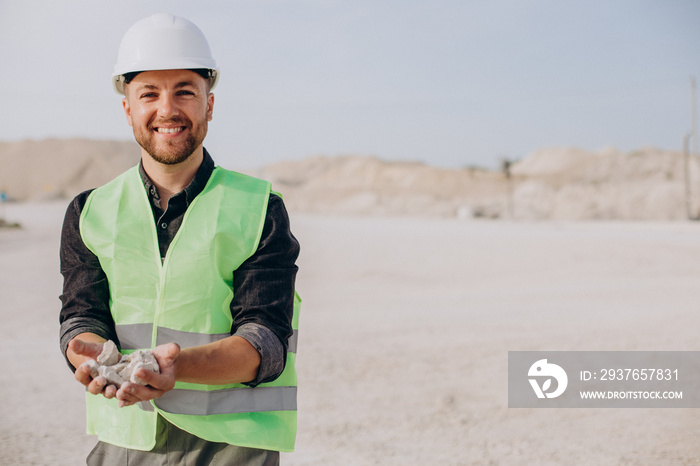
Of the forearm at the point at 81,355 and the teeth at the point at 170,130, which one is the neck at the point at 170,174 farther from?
the forearm at the point at 81,355

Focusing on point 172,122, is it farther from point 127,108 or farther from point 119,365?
point 119,365

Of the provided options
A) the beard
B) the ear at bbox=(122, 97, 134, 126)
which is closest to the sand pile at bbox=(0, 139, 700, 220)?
the ear at bbox=(122, 97, 134, 126)

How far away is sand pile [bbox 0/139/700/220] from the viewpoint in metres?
46.1

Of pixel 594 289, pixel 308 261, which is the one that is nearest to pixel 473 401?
pixel 594 289

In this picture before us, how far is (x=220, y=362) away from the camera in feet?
5.78

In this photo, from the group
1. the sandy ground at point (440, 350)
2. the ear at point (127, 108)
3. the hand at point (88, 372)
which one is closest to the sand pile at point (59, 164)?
the sandy ground at point (440, 350)

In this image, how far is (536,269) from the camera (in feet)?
50.5

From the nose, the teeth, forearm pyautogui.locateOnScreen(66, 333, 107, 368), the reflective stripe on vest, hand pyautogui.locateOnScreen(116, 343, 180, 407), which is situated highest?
the nose

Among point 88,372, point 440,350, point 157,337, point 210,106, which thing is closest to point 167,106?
point 210,106

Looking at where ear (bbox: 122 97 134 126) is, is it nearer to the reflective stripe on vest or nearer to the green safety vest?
the green safety vest

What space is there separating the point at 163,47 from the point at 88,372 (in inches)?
36.6

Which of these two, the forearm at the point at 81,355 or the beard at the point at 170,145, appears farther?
the beard at the point at 170,145

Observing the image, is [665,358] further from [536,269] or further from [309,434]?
[536,269]

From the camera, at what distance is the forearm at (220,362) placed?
5.57 feet
